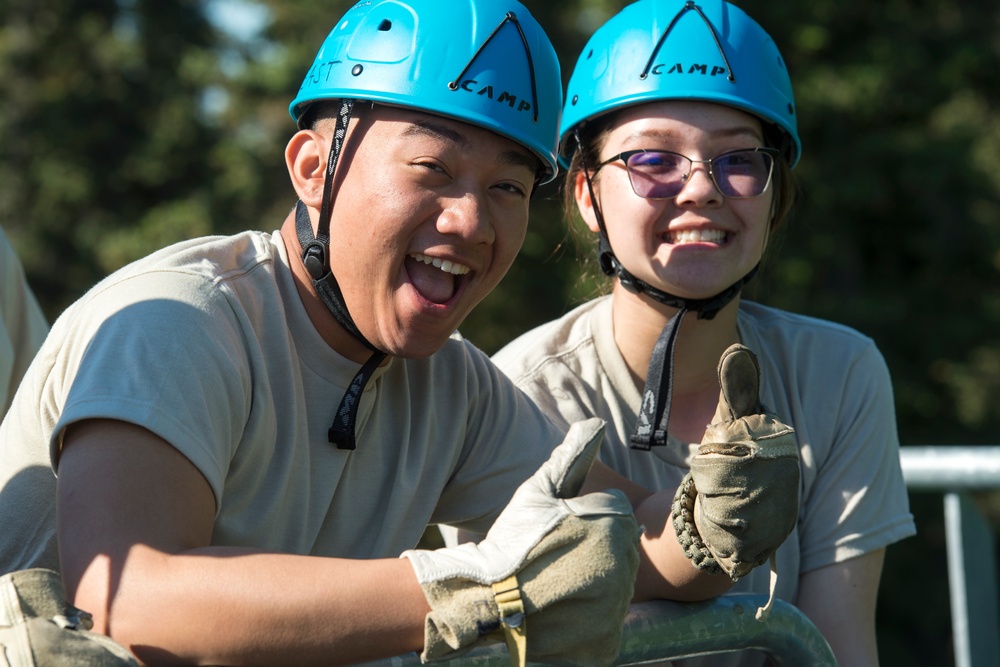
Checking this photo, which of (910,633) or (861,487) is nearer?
(861,487)

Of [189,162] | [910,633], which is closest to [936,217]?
[910,633]

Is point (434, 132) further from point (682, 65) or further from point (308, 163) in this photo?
point (682, 65)

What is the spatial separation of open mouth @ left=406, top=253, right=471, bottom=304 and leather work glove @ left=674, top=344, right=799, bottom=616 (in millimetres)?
652

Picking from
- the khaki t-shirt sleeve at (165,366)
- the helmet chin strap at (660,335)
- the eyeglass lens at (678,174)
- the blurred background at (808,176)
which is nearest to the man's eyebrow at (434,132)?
the khaki t-shirt sleeve at (165,366)

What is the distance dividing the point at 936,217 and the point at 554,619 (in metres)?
13.4

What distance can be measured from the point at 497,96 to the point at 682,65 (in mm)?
1020

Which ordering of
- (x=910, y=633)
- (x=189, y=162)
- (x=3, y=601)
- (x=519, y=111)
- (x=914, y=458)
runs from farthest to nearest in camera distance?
(x=189, y=162) < (x=910, y=633) < (x=914, y=458) < (x=519, y=111) < (x=3, y=601)

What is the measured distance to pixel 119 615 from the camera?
1.93m

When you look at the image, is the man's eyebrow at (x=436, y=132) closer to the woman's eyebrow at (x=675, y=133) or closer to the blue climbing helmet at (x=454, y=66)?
the blue climbing helmet at (x=454, y=66)

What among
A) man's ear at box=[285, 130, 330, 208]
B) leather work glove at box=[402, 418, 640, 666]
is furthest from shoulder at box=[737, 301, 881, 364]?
leather work glove at box=[402, 418, 640, 666]

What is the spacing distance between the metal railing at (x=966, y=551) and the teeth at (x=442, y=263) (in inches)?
82.7

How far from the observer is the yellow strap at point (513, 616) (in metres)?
1.90

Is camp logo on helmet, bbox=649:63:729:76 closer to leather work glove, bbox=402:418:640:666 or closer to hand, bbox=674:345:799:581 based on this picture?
hand, bbox=674:345:799:581

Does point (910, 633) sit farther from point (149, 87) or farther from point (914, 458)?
point (149, 87)
